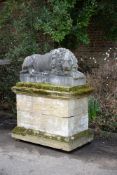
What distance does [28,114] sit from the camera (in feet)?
20.4

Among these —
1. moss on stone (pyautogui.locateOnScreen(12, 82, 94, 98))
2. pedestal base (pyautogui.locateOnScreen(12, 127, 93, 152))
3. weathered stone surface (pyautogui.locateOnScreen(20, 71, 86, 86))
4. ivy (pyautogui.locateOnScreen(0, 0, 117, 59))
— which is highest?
ivy (pyautogui.locateOnScreen(0, 0, 117, 59))

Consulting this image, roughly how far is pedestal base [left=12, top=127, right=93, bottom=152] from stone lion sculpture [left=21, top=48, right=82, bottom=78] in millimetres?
993

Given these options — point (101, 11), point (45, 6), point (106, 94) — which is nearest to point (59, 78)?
point (106, 94)

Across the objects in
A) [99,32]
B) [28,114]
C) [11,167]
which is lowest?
[11,167]

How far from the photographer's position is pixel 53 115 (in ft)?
19.2

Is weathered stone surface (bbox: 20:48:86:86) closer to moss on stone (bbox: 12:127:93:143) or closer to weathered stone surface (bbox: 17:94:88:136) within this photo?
weathered stone surface (bbox: 17:94:88:136)

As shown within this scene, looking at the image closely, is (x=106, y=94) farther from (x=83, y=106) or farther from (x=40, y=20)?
(x=40, y=20)

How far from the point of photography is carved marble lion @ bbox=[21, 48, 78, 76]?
573 centimetres

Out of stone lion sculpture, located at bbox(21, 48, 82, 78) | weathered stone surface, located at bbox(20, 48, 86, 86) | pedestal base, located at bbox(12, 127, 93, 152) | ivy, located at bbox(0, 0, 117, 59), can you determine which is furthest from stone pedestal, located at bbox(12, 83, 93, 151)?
ivy, located at bbox(0, 0, 117, 59)

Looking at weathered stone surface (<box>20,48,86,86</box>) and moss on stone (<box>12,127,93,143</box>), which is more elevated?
weathered stone surface (<box>20,48,86,86</box>)

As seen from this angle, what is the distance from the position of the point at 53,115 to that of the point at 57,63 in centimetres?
83

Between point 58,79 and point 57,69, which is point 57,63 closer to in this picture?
point 57,69

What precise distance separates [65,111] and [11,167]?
3.87 ft

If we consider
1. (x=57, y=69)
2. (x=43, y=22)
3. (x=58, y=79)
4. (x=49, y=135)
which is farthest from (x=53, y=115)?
(x=43, y=22)
